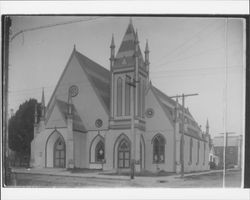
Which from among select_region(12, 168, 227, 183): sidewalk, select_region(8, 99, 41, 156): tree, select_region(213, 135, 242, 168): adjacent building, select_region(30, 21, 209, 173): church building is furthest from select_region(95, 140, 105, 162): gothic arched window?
select_region(213, 135, 242, 168): adjacent building

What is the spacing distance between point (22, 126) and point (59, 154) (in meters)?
0.43

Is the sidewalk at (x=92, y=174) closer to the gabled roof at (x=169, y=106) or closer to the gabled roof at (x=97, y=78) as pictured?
the gabled roof at (x=169, y=106)

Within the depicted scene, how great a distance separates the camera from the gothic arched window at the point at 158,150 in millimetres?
3666

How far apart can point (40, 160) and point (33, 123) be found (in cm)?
35

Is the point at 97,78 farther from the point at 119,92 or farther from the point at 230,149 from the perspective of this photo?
the point at 230,149

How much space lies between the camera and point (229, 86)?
139 inches

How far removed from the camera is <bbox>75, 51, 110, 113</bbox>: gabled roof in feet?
12.2

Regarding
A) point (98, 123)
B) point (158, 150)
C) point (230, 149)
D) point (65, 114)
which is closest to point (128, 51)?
point (98, 123)

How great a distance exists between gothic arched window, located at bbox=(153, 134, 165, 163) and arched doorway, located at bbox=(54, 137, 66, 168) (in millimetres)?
843

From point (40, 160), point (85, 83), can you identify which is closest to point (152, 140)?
point (85, 83)

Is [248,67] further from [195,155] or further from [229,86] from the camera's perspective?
[195,155]

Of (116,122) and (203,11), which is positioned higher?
(203,11)

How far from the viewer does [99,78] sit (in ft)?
12.2
